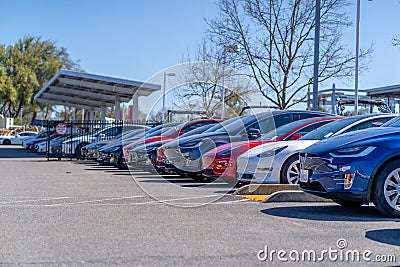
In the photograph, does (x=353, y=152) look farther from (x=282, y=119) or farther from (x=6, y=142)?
(x=6, y=142)

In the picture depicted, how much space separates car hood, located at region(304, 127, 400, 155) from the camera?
7.82 meters

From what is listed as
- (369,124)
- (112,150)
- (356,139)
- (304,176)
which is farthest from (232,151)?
(112,150)

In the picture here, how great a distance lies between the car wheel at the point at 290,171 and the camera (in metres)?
10.2

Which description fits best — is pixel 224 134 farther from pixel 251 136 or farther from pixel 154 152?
pixel 154 152

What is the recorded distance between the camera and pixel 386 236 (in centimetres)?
655

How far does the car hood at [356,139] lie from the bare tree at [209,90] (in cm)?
409

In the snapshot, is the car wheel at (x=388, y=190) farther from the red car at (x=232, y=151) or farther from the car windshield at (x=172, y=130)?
the car windshield at (x=172, y=130)

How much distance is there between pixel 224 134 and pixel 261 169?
2.18 metres

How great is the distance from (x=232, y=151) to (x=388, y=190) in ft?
13.4

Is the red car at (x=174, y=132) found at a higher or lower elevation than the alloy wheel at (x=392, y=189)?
higher

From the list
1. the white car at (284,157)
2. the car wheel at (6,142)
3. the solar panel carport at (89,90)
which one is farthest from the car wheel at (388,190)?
the car wheel at (6,142)

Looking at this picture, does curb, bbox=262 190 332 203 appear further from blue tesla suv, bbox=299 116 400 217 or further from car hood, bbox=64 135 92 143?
car hood, bbox=64 135 92 143

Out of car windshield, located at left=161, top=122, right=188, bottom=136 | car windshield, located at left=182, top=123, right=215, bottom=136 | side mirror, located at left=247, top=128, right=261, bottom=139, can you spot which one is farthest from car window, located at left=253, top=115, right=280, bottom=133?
car windshield, located at left=161, top=122, right=188, bottom=136

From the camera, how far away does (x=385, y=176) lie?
300 inches
